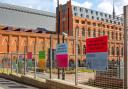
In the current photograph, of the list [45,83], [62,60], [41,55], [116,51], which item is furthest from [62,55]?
[116,51]

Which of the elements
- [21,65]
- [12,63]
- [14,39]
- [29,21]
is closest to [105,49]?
[21,65]

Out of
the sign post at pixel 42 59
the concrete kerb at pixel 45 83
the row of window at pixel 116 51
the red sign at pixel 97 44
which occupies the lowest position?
the concrete kerb at pixel 45 83

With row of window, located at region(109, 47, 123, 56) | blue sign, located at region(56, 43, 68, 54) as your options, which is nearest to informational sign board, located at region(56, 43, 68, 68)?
blue sign, located at region(56, 43, 68, 54)

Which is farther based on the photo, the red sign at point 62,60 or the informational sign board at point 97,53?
the red sign at point 62,60

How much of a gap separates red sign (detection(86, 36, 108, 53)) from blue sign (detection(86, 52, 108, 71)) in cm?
17

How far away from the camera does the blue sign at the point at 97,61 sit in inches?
496

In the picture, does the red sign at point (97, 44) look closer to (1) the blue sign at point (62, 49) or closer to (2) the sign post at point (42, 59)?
(1) the blue sign at point (62, 49)

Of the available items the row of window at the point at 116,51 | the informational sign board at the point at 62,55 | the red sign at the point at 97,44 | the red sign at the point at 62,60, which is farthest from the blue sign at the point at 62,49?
the row of window at the point at 116,51

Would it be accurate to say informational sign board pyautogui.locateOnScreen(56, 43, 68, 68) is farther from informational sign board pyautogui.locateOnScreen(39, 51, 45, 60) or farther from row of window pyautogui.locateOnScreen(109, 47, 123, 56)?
row of window pyautogui.locateOnScreen(109, 47, 123, 56)

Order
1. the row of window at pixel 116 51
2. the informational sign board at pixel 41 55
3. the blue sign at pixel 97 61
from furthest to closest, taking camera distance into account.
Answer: the informational sign board at pixel 41 55 → the blue sign at pixel 97 61 → the row of window at pixel 116 51

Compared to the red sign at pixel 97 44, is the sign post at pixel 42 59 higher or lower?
lower

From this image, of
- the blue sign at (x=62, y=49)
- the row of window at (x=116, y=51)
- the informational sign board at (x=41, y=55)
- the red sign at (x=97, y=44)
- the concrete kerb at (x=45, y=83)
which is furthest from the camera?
the informational sign board at (x=41, y=55)

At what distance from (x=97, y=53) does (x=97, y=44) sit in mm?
382

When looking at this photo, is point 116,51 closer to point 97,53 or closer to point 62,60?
point 97,53
